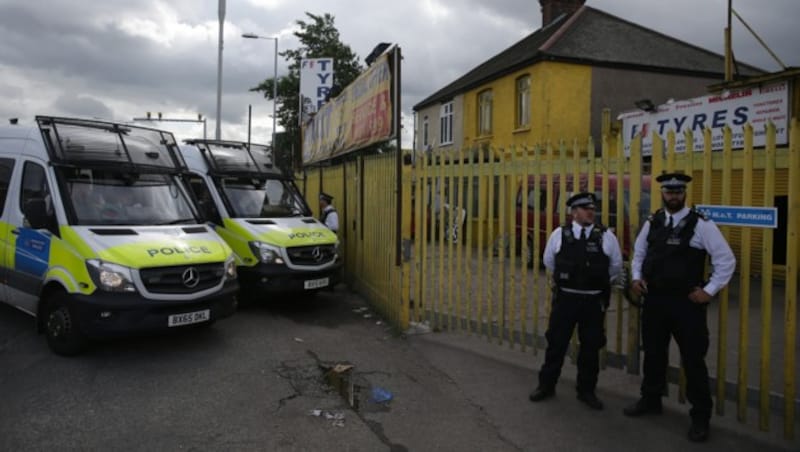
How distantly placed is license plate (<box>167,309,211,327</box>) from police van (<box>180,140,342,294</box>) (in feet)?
5.69

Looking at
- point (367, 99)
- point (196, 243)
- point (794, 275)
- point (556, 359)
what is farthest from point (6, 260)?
point (794, 275)

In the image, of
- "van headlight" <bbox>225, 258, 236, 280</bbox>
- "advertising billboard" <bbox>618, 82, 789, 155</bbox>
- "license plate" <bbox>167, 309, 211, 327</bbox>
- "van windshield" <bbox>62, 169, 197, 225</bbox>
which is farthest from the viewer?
"advertising billboard" <bbox>618, 82, 789, 155</bbox>

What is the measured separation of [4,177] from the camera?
6895 millimetres

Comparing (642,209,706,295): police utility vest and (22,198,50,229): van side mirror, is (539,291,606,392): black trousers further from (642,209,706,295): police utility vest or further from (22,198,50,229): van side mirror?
(22,198,50,229): van side mirror

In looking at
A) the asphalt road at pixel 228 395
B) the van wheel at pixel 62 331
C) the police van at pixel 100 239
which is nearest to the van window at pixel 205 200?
the police van at pixel 100 239

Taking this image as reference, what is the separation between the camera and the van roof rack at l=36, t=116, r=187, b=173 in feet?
21.3

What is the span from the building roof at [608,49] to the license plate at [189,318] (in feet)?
47.7

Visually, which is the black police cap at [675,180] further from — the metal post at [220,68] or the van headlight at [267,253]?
the metal post at [220,68]

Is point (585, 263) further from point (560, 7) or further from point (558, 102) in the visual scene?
point (560, 7)

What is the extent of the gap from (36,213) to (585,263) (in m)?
5.25

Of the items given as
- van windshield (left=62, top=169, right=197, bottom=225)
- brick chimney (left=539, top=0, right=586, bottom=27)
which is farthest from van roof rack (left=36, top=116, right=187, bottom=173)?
brick chimney (left=539, top=0, right=586, bottom=27)

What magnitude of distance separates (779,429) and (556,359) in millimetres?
1598

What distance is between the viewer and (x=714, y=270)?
3980mm

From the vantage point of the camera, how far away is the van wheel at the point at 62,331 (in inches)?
222
